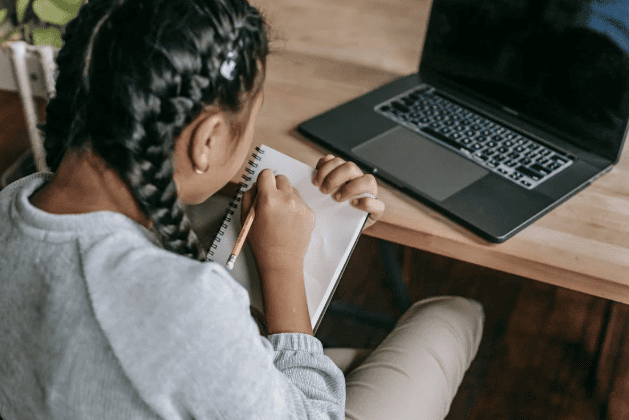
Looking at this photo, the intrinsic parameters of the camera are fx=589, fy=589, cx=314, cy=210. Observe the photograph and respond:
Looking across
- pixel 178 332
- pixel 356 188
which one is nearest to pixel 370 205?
pixel 356 188

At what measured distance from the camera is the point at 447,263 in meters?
1.69

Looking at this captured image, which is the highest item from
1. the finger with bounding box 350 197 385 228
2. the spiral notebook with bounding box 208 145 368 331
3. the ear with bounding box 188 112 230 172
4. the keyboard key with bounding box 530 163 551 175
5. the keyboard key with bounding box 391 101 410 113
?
the ear with bounding box 188 112 230 172

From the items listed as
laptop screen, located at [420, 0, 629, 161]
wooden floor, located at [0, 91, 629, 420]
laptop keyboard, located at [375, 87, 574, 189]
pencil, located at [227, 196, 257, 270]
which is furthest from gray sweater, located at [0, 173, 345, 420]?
wooden floor, located at [0, 91, 629, 420]

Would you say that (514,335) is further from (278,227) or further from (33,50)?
(33,50)

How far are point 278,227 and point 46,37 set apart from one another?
2.20 feet

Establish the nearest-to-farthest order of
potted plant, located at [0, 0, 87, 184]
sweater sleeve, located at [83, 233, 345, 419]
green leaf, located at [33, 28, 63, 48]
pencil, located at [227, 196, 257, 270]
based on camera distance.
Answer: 1. sweater sleeve, located at [83, 233, 345, 419]
2. pencil, located at [227, 196, 257, 270]
3. potted plant, located at [0, 0, 87, 184]
4. green leaf, located at [33, 28, 63, 48]

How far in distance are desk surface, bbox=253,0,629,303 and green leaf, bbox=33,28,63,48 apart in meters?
0.41

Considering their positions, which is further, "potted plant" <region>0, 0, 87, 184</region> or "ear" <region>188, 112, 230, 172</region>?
"potted plant" <region>0, 0, 87, 184</region>

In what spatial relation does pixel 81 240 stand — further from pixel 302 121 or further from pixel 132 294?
pixel 302 121

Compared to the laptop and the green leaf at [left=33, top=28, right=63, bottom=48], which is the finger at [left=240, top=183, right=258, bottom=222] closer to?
the laptop

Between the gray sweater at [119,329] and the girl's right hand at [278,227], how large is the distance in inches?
8.4

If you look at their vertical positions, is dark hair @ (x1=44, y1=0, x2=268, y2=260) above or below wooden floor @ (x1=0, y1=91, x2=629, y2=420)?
above

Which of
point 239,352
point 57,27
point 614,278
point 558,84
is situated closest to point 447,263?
point 558,84

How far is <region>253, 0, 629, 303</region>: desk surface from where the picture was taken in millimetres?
774
